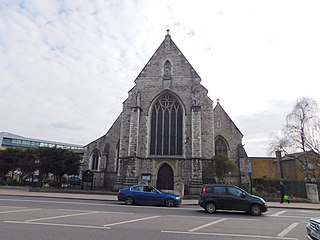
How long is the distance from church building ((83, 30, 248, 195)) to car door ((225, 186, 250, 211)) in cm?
1069

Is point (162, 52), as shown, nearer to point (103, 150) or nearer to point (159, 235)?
point (103, 150)

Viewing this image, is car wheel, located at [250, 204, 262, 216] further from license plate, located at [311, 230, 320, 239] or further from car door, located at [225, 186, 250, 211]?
license plate, located at [311, 230, 320, 239]

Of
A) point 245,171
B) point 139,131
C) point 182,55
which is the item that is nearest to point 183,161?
point 139,131

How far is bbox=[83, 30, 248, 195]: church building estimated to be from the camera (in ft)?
83.4

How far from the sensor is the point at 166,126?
27.3 metres

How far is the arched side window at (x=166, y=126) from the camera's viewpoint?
26656 mm

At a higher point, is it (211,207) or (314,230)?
(314,230)

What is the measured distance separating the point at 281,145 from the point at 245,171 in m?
7.77

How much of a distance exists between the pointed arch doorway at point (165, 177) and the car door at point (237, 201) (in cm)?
1323

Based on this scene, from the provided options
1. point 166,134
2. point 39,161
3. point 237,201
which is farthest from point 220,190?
point 39,161

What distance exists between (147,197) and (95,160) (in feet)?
56.9

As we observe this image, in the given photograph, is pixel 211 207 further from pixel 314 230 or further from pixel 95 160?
pixel 95 160

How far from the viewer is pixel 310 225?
5617mm

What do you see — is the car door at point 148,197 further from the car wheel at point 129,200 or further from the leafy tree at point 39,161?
the leafy tree at point 39,161
